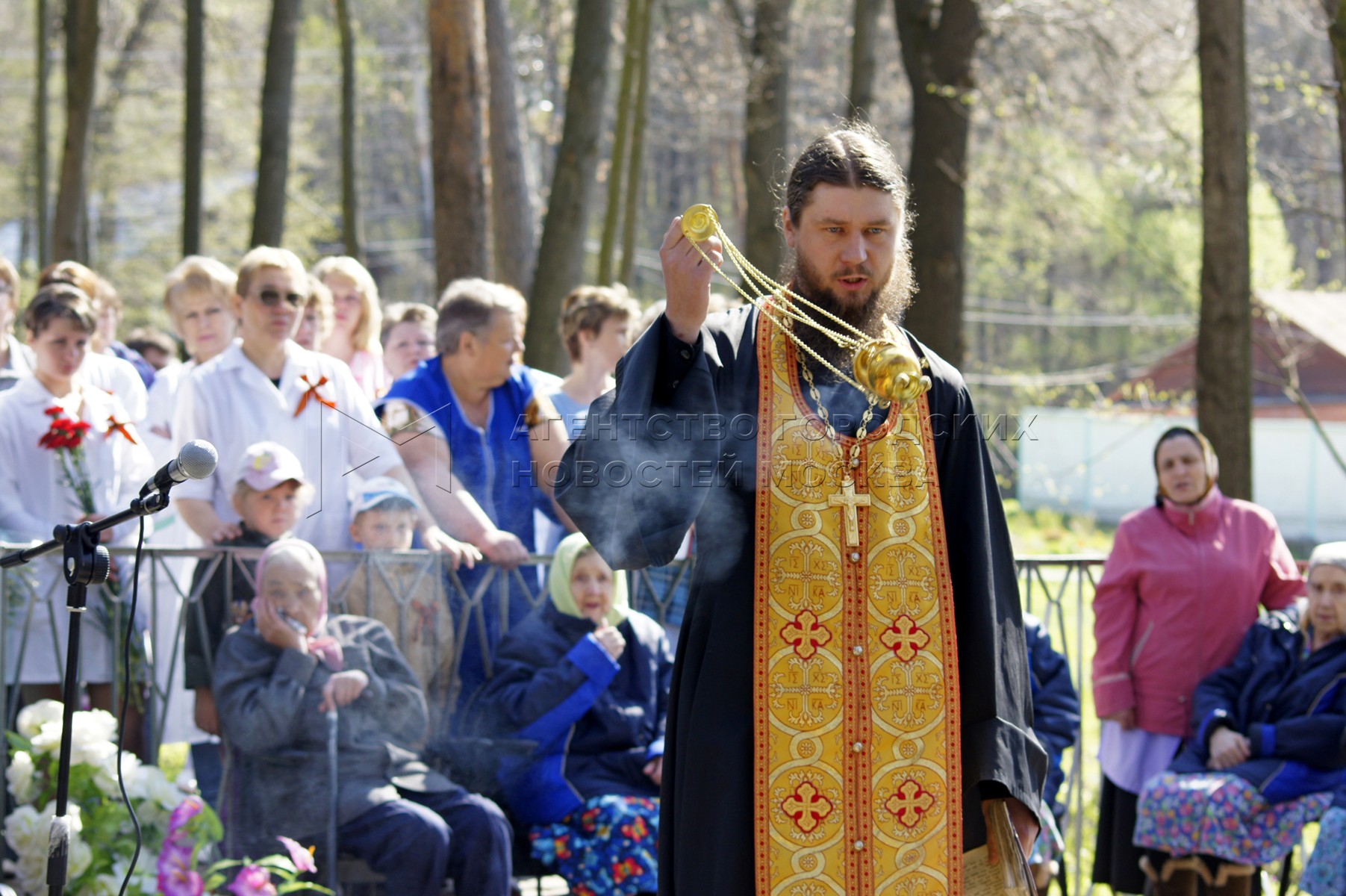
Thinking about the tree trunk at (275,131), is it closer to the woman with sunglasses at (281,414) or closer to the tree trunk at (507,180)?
the tree trunk at (507,180)

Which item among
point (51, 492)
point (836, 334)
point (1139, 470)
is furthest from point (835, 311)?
point (1139, 470)

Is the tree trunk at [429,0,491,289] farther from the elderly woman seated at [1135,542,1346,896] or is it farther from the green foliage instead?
the green foliage

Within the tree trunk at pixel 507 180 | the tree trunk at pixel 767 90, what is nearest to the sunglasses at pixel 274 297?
the tree trunk at pixel 507 180

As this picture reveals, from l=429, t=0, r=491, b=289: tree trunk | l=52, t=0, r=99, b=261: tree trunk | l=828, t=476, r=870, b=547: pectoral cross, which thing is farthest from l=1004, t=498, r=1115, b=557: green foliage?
l=828, t=476, r=870, b=547: pectoral cross

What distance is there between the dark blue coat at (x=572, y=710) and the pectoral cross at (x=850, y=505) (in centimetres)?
191

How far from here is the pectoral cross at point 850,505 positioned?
262 centimetres

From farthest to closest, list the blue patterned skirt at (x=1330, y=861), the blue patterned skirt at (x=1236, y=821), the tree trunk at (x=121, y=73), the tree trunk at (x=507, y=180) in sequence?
the tree trunk at (x=121, y=73)
the tree trunk at (x=507, y=180)
the blue patterned skirt at (x=1236, y=821)
the blue patterned skirt at (x=1330, y=861)

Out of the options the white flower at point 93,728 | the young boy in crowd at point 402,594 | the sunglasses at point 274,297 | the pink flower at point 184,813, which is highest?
the sunglasses at point 274,297

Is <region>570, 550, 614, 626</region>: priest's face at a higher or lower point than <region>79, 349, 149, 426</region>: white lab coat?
lower

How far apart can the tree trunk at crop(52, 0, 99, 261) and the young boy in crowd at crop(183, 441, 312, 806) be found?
947cm

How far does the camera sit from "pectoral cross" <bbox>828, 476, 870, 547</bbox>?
2.62 meters

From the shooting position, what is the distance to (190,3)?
12766 mm

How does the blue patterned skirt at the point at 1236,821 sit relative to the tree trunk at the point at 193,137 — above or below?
below

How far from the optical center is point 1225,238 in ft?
22.6
